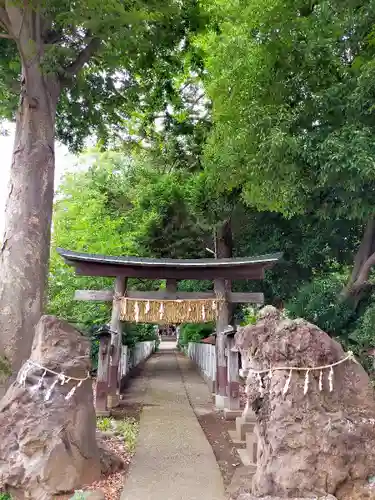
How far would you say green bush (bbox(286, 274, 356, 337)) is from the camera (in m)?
11.2

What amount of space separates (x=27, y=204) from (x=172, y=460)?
4.46m

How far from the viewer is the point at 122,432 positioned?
7.28m

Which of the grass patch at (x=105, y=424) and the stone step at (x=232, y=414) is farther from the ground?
the grass patch at (x=105, y=424)

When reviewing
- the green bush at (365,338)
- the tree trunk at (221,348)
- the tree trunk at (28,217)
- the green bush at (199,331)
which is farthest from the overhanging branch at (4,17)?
the green bush at (199,331)

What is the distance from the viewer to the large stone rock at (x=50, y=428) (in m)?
4.09

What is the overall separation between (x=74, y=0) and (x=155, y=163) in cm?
1349

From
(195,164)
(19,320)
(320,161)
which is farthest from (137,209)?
(19,320)

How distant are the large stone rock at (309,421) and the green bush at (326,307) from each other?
799cm

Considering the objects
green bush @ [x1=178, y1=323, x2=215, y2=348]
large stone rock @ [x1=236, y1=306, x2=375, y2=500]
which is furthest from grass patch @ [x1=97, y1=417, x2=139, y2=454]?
green bush @ [x1=178, y1=323, x2=215, y2=348]

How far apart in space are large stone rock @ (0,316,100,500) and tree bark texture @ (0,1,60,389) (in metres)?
1.51

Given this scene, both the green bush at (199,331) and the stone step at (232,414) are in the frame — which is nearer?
the stone step at (232,414)

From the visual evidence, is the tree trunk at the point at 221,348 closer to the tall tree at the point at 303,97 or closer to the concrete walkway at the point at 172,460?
the concrete walkway at the point at 172,460

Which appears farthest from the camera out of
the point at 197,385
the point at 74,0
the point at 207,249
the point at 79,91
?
the point at 207,249

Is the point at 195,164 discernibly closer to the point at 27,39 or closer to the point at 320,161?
the point at 320,161
